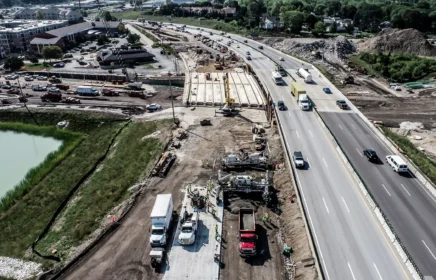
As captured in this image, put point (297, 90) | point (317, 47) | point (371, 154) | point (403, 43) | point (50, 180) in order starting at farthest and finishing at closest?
point (317, 47) < point (403, 43) < point (297, 90) < point (50, 180) < point (371, 154)

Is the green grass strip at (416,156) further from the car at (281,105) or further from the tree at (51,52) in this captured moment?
the tree at (51,52)

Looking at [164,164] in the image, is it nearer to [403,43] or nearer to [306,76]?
[306,76]

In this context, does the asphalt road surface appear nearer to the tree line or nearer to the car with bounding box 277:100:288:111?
the car with bounding box 277:100:288:111

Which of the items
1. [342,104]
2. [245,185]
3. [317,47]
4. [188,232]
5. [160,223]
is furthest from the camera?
[317,47]

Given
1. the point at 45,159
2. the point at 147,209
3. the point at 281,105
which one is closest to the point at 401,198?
the point at 281,105

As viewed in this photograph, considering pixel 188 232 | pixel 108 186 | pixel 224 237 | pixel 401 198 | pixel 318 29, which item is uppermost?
pixel 318 29

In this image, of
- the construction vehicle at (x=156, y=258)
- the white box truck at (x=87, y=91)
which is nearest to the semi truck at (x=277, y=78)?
the white box truck at (x=87, y=91)
